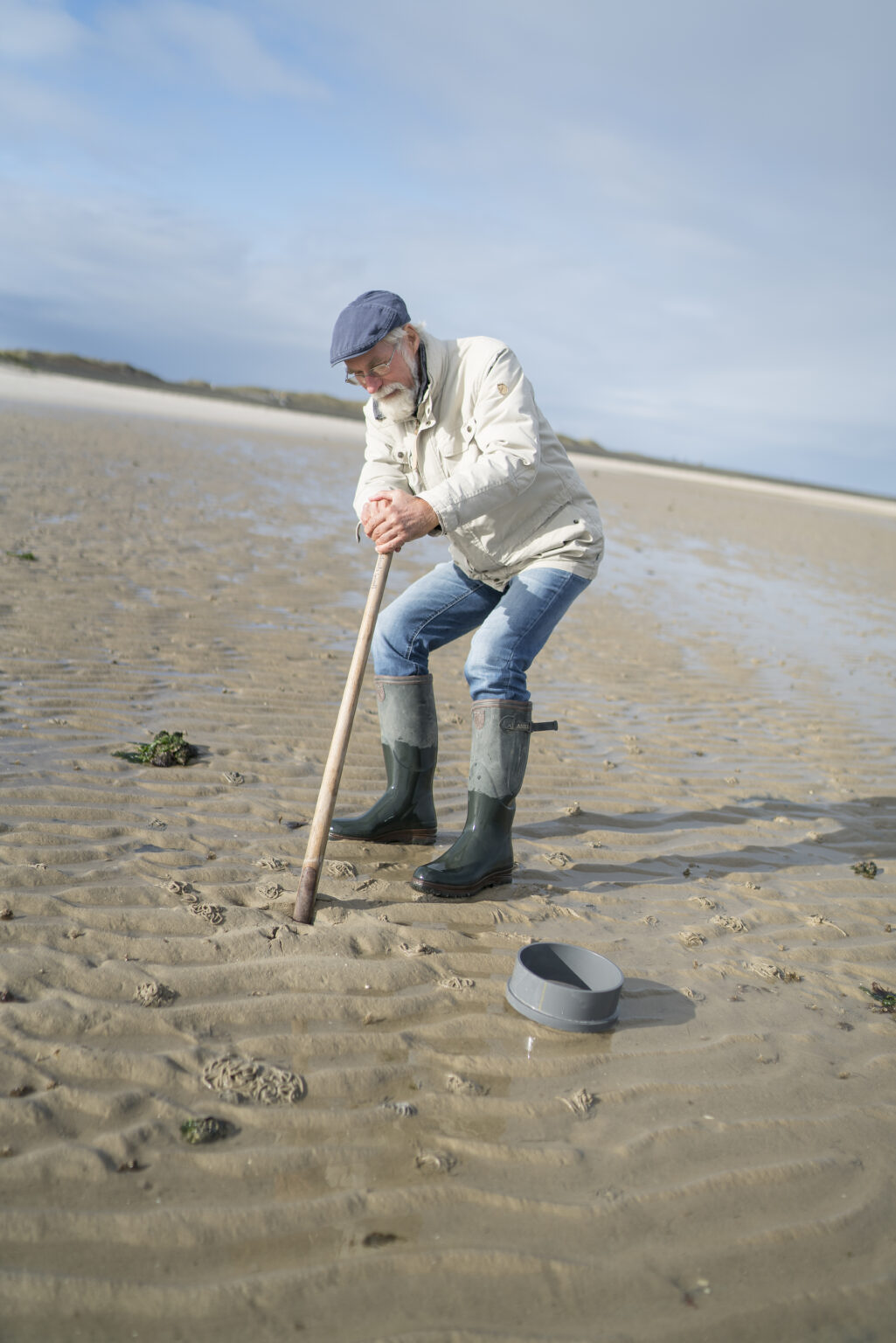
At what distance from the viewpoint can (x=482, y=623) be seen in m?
4.25

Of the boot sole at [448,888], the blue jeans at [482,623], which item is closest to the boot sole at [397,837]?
the boot sole at [448,888]

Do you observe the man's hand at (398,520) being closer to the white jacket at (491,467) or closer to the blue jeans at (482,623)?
the white jacket at (491,467)

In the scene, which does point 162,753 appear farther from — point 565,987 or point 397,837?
point 565,987

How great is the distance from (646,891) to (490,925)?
851mm

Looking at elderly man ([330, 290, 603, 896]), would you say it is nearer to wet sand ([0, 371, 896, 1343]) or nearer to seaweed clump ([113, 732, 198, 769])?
wet sand ([0, 371, 896, 1343])

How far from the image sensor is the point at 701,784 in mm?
5586

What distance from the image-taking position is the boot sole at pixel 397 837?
165 inches

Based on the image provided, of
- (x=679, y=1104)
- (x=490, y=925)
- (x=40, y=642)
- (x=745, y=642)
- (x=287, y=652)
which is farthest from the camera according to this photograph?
(x=745, y=642)

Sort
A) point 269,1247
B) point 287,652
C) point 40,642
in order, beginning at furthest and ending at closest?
point 287,652 < point 40,642 < point 269,1247

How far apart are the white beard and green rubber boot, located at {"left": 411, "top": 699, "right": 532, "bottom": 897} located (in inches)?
47.4

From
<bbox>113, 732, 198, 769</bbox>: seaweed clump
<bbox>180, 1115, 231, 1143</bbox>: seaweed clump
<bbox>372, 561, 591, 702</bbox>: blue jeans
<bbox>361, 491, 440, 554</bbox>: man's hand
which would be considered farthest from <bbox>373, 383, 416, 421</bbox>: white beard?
<bbox>180, 1115, 231, 1143</bbox>: seaweed clump

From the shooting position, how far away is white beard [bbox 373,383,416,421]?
3.77m

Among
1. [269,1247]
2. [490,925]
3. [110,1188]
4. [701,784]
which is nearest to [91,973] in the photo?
[110,1188]

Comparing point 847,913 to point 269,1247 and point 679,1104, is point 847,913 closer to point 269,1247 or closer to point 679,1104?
point 679,1104
